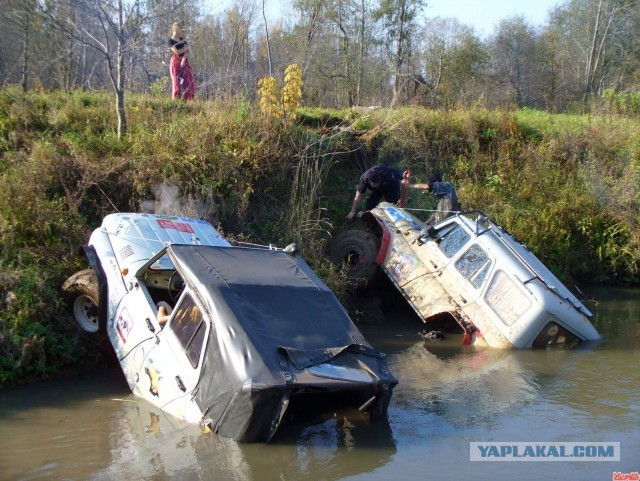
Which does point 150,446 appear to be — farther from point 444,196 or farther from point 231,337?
point 444,196

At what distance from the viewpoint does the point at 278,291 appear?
678 centimetres

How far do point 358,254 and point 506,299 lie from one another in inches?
114

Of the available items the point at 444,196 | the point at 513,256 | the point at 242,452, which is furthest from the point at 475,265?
the point at 242,452

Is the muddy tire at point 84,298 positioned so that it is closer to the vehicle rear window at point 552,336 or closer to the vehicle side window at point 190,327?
the vehicle side window at point 190,327

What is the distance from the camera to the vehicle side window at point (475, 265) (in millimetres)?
10078

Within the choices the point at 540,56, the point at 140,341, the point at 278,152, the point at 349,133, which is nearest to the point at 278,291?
the point at 140,341

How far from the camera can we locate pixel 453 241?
10.7m

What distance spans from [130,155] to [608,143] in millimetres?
12404

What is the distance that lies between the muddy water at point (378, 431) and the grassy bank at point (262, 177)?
1309mm

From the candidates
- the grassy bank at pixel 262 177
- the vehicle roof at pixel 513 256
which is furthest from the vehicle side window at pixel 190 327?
the vehicle roof at pixel 513 256

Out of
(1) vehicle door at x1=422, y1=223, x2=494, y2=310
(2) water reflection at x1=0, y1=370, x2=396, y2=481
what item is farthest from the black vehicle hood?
(1) vehicle door at x1=422, y1=223, x2=494, y2=310

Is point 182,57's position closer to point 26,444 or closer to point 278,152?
point 278,152

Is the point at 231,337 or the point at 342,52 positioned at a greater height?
the point at 342,52

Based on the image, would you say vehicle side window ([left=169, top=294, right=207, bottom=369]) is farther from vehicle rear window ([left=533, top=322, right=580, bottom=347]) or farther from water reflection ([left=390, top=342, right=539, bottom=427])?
vehicle rear window ([left=533, top=322, right=580, bottom=347])
